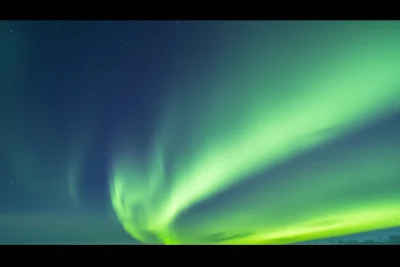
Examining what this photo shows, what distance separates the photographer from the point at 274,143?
2.15 meters

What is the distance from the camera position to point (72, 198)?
6.98ft

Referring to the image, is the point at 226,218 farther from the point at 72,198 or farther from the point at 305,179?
the point at 72,198

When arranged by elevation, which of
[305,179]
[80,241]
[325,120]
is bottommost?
[80,241]

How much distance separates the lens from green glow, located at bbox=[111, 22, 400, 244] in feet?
6.95

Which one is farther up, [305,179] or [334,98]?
[334,98]

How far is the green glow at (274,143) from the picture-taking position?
212cm
